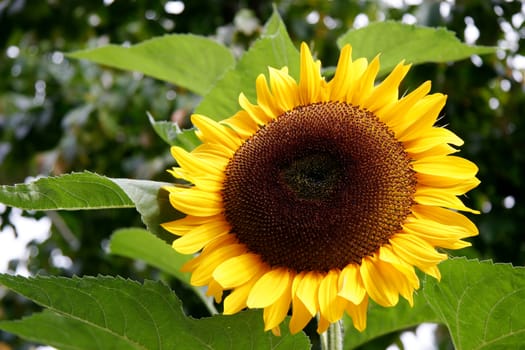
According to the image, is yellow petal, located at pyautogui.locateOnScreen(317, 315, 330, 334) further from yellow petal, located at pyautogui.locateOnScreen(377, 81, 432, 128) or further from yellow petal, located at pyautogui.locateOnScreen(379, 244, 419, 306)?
yellow petal, located at pyautogui.locateOnScreen(377, 81, 432, 128)

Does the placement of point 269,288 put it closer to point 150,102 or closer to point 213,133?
point 213,133

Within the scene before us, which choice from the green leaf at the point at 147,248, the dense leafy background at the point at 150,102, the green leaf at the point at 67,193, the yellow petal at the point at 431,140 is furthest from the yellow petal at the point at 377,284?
the dense leafy background at the point at 150,102

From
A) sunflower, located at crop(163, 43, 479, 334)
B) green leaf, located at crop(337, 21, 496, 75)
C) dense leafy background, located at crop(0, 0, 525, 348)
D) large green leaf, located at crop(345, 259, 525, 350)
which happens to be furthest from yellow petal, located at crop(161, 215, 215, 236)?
dense leafy background, located at crop(0, 0, 525, 348)

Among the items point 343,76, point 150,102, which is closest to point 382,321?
point 343,76

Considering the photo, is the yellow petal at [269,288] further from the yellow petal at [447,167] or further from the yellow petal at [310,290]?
the yellow petal at [447,167]

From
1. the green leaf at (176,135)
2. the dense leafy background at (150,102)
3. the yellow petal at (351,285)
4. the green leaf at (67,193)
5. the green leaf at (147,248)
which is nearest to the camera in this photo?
the yellow petal at (351,285)

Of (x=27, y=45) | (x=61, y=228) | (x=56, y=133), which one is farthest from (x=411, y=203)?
(x=27, y=45)

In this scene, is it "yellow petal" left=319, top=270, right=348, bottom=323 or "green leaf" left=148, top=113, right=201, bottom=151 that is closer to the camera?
"yellow petal" left=319, top=270, right=348, bottom=323
